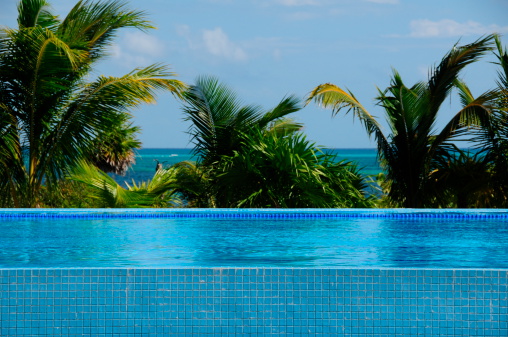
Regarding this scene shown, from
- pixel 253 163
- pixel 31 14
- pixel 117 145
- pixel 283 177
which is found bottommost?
pixel 283 177

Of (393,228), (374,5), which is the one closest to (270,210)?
(393,228)

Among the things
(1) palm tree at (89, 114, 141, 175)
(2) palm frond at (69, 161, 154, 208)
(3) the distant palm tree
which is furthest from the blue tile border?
(3) the distant palm tree

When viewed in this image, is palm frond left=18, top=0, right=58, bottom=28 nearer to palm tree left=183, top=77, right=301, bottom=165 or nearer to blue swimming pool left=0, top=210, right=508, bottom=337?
palm tree left=183, top=77, right=301, bottom=165

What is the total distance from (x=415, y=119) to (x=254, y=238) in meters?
4.13

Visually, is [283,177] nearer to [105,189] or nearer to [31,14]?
[105,189]

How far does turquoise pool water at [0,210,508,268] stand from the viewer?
5492mm

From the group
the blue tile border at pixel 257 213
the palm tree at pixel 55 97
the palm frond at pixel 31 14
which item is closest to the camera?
the blue tile border at pixel 257 213

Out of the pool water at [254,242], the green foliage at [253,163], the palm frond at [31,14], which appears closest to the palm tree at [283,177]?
the green foliage at [253,163]

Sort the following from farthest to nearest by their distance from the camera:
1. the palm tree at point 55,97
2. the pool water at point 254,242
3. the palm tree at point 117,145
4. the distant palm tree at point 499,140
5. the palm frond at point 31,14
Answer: the palm frond at point 31,14 < the distant palm tree at point 499,140 < the palm tree at point 117,145 < the palm tree at point 55,97 < the pool water at point 254,242

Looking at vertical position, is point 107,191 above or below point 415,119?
below

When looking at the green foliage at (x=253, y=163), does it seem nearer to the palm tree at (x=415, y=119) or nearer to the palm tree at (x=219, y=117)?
the palm tree at (x=219, y=117)

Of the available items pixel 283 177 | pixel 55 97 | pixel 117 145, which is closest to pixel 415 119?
pixel 283 177

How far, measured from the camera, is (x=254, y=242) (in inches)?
260

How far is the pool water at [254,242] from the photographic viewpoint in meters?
5.45
